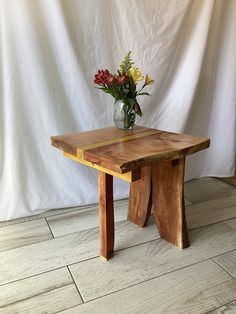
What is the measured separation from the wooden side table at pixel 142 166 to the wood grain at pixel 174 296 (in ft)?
0.73

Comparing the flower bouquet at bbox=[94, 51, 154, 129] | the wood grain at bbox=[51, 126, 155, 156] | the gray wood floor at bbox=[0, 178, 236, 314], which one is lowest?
the gray wood floor at bbox=[0, 178, 236, 314]

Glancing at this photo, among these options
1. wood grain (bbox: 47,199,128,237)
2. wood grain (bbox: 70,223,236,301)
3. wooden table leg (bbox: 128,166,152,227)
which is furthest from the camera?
wood grain (bbox: 47,199,128,237)

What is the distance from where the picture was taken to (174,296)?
1.13 m

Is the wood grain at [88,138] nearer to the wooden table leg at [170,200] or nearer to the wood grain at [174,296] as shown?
the wooden table leg at [170,200]

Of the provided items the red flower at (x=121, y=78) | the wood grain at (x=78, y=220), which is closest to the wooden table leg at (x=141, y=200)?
the wood grain at (x=78, y=220)

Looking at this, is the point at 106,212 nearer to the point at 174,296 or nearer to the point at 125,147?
the point at 125,147

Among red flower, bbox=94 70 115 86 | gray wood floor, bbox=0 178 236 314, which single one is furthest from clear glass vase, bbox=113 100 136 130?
gray wood floor, bbox=0 178 236 314

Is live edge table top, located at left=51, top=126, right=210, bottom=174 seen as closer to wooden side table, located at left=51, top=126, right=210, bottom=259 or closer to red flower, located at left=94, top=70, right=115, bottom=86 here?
wooden side table, located at left=51, top=126, right=210, bottom=259

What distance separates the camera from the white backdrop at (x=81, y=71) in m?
1.54

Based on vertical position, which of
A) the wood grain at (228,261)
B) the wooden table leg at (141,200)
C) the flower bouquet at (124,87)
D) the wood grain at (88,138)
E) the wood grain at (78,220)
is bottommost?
the wood grain at (78,220)

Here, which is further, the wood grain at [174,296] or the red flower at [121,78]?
the red flower at [121,78]

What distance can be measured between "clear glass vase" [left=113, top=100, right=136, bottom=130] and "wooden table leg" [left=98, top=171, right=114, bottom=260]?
1.14 ft

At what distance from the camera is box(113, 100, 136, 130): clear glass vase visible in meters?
1.44

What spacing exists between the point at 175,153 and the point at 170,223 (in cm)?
43
